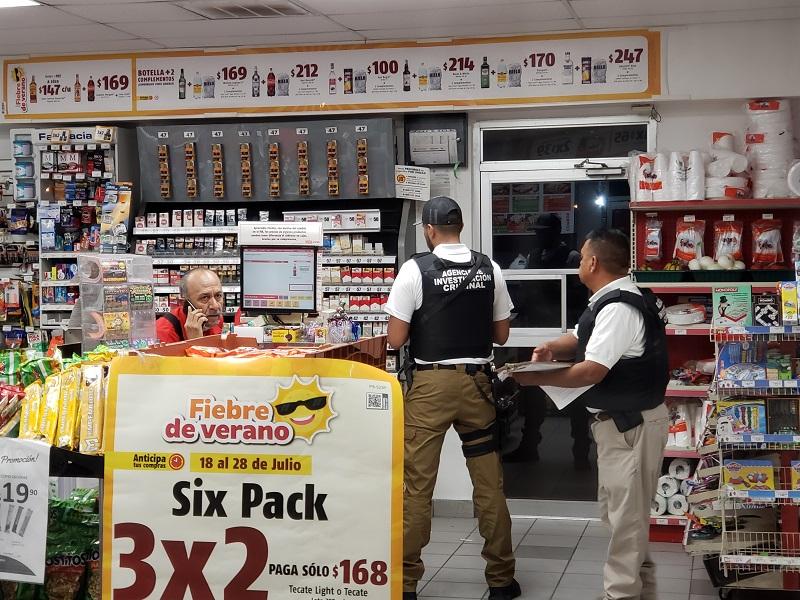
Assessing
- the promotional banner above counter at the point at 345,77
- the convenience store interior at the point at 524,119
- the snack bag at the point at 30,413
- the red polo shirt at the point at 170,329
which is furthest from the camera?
the promotional banner above counter at the point at 345,77

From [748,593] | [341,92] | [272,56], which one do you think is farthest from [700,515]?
[272,56]

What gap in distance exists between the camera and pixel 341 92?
7398 millimetres

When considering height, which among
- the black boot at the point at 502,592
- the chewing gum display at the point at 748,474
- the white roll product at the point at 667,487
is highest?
the chewing gum display at the point at 748,474

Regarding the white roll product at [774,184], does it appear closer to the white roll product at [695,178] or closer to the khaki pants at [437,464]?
the white roll product at [695,178]

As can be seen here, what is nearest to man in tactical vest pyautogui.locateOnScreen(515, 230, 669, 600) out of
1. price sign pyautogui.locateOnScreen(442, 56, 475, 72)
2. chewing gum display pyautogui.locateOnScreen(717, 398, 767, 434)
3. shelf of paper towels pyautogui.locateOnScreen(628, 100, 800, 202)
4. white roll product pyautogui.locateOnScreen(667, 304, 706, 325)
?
chewing gum display pyautogui.locateOnScreen(717, 398, 767, 434)

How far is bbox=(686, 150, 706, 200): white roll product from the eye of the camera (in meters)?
6.59

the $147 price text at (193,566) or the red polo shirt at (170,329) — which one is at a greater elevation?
the red polo shirt at (170,329)

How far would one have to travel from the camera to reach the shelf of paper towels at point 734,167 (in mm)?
6605

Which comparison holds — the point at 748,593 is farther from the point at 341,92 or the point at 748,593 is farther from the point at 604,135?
the point at 341,92

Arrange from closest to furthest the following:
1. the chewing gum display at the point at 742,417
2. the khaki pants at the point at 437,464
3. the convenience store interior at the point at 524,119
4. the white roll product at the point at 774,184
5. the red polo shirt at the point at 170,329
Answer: the chewing gum display at the point at 742,417, the khaki pants at the point at 437,464, the red polo shirt at the point at 170,329, the convenience store interior at the point at 524,119, the white roll product at the point at 774,184

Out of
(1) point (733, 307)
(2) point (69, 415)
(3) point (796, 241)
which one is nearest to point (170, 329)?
(2) point (69, 415)

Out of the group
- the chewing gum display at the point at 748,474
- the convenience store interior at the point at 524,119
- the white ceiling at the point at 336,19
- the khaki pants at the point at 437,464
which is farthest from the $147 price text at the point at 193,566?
the white ceiling at the point at 336,19

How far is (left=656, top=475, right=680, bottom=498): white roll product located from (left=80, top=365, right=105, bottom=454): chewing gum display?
4.33 m

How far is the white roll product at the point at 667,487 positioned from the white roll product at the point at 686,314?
1031 millimetres
